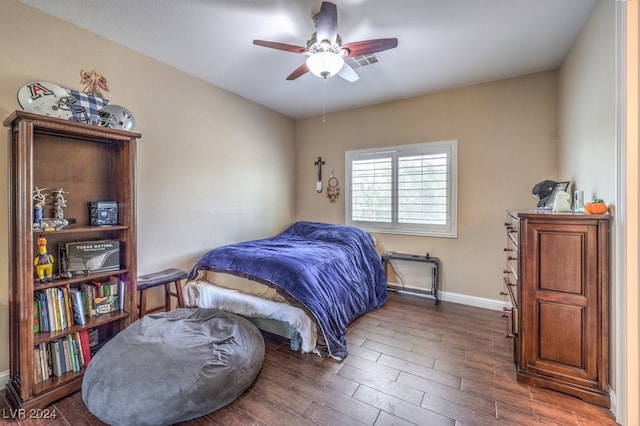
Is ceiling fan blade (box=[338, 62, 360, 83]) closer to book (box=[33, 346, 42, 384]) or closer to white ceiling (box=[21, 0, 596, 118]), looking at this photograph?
white ceiling (box=[21, 0, 596, 118])

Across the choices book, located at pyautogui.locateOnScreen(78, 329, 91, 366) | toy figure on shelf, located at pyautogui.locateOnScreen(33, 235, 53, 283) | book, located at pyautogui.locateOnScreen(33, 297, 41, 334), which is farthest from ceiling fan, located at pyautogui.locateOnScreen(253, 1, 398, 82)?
book, located at pyautogui.locateOnScreen(78, 329, 91, 366)

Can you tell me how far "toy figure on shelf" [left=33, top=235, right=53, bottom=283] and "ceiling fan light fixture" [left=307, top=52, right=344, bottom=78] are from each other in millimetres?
2178

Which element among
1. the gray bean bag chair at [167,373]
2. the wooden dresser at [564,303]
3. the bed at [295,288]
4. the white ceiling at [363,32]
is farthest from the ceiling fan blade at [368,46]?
the gray bean bag chair at [167,373]

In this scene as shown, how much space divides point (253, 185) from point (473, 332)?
3.12 m

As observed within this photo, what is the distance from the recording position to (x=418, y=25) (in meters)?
2.21

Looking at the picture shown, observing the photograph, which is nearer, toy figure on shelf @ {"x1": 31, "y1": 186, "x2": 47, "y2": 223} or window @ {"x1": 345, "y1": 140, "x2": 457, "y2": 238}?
toy figure on shelf @ {"x1": 31, "y1": 186, "x2": 47, "y2": 223}

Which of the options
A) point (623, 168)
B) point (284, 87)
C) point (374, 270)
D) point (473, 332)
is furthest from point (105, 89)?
point (473, 332)

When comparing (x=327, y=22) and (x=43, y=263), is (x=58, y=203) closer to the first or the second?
(x=43, y=263)

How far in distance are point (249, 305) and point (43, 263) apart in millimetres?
1420

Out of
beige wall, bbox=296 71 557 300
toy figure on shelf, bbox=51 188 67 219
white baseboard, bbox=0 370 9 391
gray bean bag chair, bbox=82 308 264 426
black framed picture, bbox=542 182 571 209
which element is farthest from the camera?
beige wall, bbox=296 71 557 300

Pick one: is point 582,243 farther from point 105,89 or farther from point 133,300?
point 105,89

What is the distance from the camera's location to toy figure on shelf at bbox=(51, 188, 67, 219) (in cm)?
197

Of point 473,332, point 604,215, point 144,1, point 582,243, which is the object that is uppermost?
point 144,1

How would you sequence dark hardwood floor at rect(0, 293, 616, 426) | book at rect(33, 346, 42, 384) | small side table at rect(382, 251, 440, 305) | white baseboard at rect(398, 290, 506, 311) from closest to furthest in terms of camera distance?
dark hardwood floor at rect(0, 293, 616, 426) → book at rect(33, 346, 42, 384) → white baseboard at rect(398, 290, 506, 311) → small side table at rect(382, 251, 440, 305)
